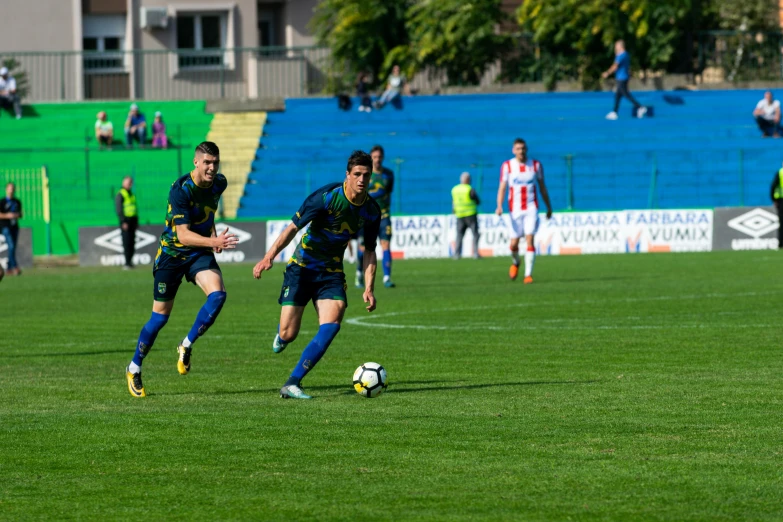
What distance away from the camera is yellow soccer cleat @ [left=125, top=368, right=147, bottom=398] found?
426 inches

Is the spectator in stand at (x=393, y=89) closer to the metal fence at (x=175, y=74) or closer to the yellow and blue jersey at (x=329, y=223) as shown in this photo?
the metal fence at (x=175, y=74)

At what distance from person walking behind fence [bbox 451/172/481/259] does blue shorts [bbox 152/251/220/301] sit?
68.6 feet

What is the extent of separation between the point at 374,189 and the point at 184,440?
1288cm

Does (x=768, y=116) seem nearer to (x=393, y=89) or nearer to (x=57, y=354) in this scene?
(x=393, y=89)

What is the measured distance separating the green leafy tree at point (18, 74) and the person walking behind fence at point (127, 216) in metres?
13.6

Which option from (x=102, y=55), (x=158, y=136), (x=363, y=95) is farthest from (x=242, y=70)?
(x=158, y=136)

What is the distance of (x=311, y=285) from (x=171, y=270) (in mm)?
1303

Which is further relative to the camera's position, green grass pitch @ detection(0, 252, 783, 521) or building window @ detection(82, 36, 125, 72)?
building window @ detection(82, 36, 125, 72)

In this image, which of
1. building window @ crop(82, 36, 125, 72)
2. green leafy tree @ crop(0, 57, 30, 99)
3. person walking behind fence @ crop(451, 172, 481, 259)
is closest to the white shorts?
person walking behind fence @ crop(451, 172, 481, 259)

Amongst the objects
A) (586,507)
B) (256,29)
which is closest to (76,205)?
(256,29)

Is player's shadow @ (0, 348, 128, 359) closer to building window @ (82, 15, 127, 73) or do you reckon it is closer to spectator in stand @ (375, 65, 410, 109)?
spectator in stand @ (375, 65, 410, 109)

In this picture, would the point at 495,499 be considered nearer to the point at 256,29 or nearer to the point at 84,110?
the point at 84,110

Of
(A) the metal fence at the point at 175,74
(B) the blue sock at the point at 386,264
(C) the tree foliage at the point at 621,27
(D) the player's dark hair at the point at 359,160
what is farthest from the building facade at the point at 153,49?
(D) the player's dark hair at the point at 359,160

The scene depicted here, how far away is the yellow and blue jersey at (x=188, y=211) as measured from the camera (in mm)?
11102
